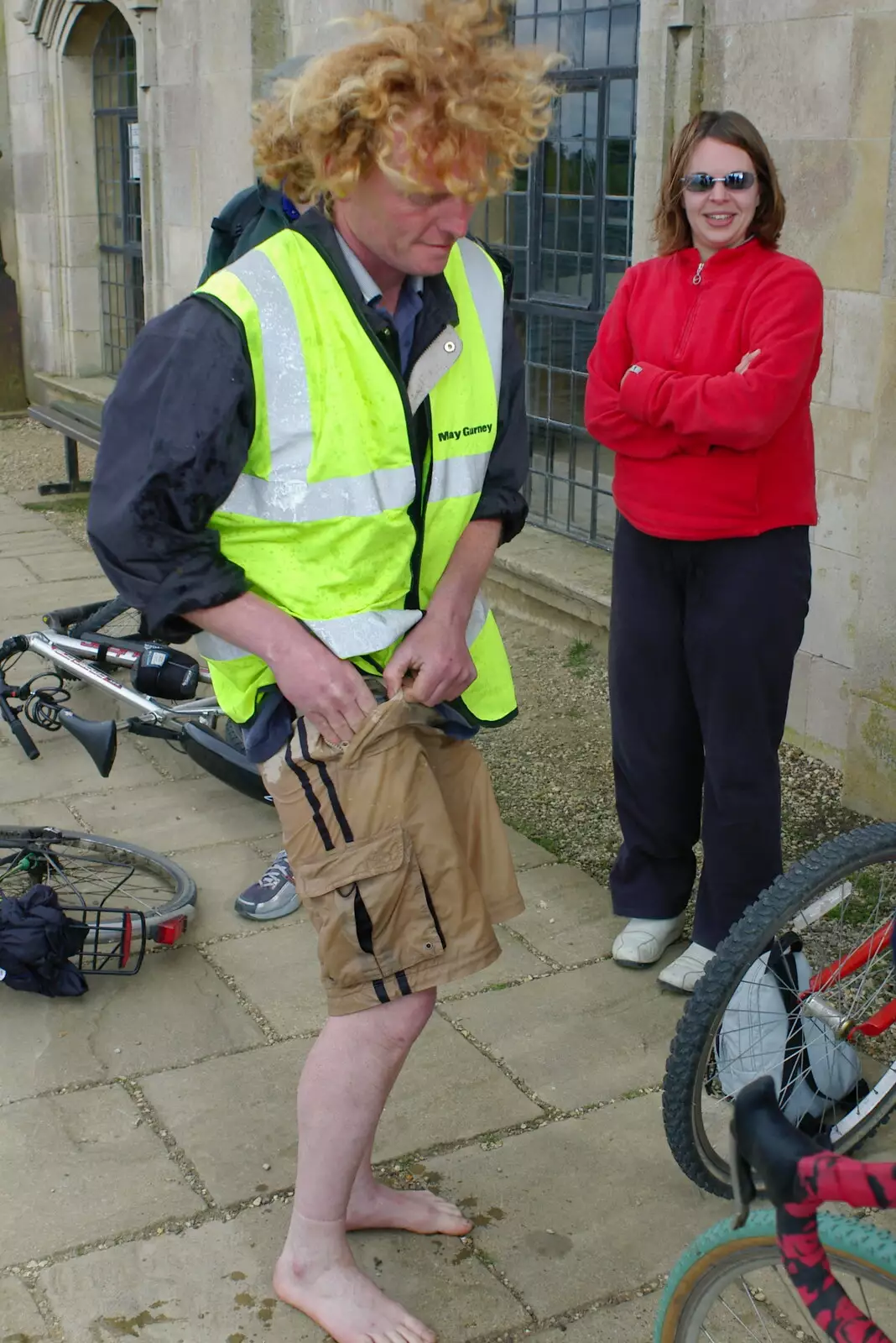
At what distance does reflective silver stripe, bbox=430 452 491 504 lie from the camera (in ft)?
8.22

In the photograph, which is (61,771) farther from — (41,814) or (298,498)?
(298,498)

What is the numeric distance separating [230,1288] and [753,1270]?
116 centimetres

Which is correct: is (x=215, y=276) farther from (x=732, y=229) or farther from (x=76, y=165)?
(x=76, y=165)

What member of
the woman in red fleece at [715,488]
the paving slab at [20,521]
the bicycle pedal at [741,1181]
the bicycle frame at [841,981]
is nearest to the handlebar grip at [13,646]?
the woman in red fleece at [715,488]

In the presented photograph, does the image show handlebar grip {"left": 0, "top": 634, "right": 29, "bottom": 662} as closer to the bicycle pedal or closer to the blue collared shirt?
the blue collared shirt

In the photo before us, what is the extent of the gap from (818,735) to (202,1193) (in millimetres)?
2946

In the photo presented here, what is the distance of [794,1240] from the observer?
1.72 meters

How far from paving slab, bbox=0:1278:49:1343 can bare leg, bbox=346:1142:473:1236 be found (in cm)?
56

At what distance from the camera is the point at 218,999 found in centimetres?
379

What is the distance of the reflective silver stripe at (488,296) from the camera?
2.58m

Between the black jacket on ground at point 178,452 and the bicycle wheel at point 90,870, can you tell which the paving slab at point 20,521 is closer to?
the bicycle wheel at point 90,870

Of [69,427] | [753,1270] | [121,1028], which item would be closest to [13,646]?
[121,1028]

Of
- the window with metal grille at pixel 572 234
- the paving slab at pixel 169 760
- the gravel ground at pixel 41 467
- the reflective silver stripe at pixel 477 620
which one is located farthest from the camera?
the gravel ground at pixel 41 467

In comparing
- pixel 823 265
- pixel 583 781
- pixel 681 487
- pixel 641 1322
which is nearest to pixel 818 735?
pixel 583 781
